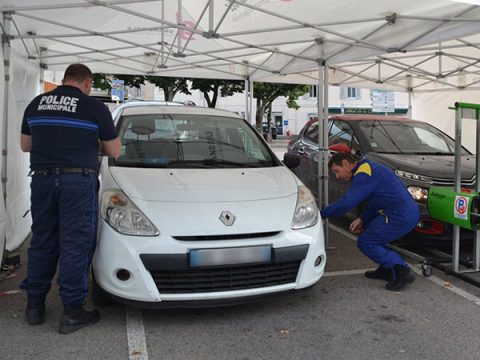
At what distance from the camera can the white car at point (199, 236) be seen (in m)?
3.14

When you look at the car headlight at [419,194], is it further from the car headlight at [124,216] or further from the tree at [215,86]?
the tree at [215,86]

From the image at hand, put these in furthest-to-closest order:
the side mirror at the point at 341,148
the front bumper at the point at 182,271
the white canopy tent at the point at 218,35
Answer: the side mirror at the point at 341,148 → the white canopy tent at the point at 218,35 → the front bumper at the point at 182,271

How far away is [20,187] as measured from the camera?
553 cm

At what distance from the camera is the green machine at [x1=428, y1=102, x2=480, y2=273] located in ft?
13.8

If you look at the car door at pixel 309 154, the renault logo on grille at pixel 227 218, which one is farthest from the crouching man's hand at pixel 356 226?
the car door at pixel 309 154

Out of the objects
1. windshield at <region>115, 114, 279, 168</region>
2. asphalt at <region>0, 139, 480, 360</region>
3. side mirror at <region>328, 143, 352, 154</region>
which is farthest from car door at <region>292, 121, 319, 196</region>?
asphalt at <region>0, 139, 480, 360</region>

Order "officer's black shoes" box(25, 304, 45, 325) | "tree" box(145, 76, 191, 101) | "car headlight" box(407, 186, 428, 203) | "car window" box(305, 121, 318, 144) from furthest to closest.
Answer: "tree" box(145, 76, 191, 101) < "car window" box(305, 121, 318, 144) < "car headlight" box(407, 186, 428, 203) < "officer's black shoes" box(25, 304, 45, 325)

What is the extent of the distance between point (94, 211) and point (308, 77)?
293 inches

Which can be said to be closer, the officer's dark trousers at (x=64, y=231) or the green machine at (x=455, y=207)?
the officer's dark trousers at (x=64, y=231)

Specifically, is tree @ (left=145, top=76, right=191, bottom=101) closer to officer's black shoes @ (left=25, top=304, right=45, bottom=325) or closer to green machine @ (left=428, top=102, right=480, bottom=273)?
green machine @ (left=428, top=102, right=480, bottom=273)

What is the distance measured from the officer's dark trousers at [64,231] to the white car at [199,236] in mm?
119

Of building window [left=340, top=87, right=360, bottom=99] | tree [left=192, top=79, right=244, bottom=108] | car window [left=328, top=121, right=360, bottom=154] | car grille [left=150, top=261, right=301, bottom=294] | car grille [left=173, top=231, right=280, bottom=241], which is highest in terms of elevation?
building window [left=340, top=87, right=360, bottom=99]

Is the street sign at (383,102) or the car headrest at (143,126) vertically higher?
the street sign at (383,102)

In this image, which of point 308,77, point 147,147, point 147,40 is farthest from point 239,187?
point 308,77
